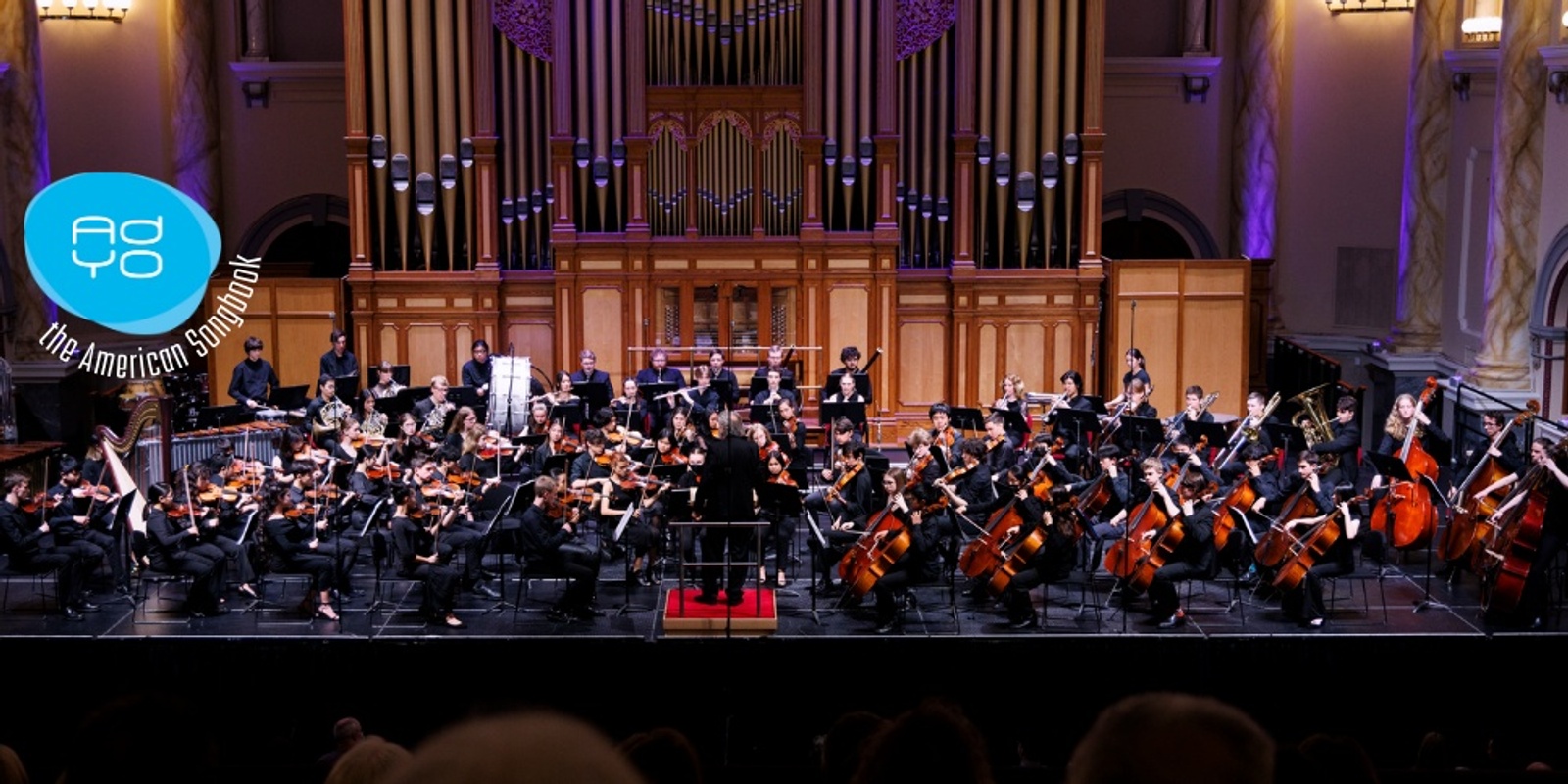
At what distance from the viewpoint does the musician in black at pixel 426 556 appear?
10641mm

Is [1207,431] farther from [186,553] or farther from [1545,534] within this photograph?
[186,553]

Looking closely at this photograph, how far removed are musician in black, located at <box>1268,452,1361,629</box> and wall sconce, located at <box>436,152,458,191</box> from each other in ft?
29.8

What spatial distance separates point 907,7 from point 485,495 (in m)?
7.41

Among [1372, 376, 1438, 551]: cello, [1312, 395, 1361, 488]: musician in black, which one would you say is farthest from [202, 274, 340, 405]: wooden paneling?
[1372, 376, 1438, 551]: cello

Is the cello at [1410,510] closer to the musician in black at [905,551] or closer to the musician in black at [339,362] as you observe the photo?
the musician in black at [905,551]

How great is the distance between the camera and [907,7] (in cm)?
1630

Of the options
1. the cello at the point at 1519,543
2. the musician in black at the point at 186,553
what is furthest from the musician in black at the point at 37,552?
the cello at the point at 1519,543

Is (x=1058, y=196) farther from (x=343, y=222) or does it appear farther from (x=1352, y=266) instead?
(x=343, y=222)

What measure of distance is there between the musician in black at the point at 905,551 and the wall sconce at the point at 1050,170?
6.57 metres

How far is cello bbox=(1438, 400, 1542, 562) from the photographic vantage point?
11094 millimetres

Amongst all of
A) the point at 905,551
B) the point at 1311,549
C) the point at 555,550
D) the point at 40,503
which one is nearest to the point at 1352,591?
the point at 1311,549

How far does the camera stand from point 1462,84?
15656mm

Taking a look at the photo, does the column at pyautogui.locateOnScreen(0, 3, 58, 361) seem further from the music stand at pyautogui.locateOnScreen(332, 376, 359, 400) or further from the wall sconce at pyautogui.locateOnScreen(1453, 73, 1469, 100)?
the wall sconce at pyautogui.locateOnScreen(1453, 73, 1469, 100)

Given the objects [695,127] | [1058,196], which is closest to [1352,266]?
[1058,196]
